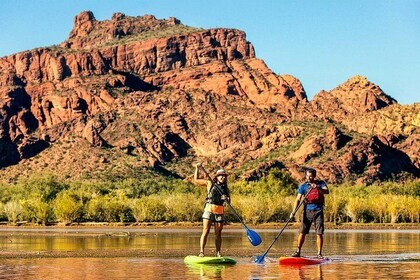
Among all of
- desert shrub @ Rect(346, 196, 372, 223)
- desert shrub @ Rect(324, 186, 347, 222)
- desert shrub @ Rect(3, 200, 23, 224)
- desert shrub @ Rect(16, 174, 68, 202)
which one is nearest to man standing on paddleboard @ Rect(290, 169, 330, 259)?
desert shrub @ Rect(324, 186, 347, 222)

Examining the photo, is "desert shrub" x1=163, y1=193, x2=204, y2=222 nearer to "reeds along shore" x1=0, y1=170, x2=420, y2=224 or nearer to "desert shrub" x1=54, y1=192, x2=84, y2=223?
"reeds along shore" x1=0, y1=170, x2=420, y2=224

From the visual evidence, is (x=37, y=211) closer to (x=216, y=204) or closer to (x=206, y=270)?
(x=216, y=204)

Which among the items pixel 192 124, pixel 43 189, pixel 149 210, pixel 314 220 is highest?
pixel 192 124

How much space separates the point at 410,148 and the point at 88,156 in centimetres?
5263

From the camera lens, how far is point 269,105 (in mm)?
173750

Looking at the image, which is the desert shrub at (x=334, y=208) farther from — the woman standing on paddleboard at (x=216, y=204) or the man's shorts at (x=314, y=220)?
the woman standing on paddleboard at (x=216, y=204)

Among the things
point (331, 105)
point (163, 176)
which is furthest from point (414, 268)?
point (331, 105)

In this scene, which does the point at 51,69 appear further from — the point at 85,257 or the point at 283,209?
the point at 85,257

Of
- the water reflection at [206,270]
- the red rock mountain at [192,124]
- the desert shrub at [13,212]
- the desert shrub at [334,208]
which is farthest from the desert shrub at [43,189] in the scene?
the water reflection at [206,270]

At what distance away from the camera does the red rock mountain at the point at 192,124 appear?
137 meters

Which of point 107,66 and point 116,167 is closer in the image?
point 116,167

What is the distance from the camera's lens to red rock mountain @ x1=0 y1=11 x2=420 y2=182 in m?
137

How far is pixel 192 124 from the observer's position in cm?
16925

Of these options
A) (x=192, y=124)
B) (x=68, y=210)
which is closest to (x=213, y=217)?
(x=68, y=210)
